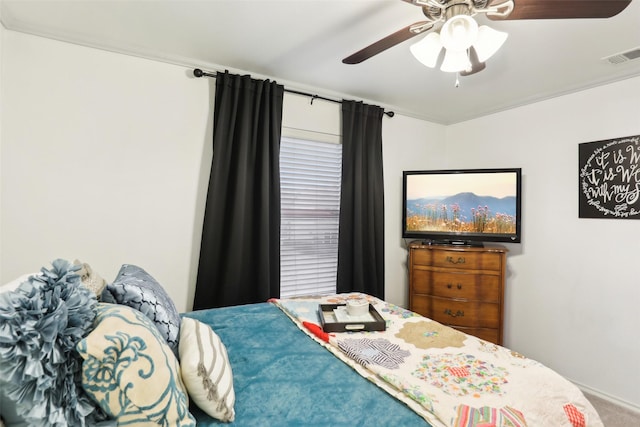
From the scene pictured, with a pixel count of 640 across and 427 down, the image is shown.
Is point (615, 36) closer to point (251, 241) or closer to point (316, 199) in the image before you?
point (316, 199)

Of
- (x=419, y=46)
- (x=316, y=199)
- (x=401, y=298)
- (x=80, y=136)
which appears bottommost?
(x=401, y=298)

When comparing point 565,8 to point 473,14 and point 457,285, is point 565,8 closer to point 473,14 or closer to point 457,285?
point 473,14

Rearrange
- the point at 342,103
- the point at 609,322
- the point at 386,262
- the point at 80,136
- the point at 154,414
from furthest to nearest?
the point at 386,262, the point at 342,103, the point at 609,322, the point at 80,136, the point at 154,414

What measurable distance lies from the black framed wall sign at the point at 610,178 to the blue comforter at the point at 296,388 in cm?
259

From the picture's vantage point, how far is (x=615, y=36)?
2.04 meters

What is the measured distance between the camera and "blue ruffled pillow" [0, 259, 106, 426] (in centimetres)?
68

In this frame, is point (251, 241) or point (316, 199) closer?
point (251, 241)

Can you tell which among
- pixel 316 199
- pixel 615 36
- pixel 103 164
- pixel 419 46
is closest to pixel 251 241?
pixel 316 199

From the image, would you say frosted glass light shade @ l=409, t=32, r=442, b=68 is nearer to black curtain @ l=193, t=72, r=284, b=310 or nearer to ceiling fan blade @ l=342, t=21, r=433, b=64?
ceiling fan blade @ l=342, t=21, r=433, b=64

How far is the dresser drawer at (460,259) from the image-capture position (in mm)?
2949

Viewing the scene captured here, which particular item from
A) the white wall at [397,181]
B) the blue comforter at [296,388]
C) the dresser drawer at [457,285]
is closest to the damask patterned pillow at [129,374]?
the blue comforter at [296,388]

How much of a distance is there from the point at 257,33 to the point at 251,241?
5.00 feet

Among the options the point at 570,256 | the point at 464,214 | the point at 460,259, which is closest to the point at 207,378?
the point at 460,259

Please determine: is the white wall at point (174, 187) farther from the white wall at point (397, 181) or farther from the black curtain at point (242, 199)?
the white wall at point (397, 181)
